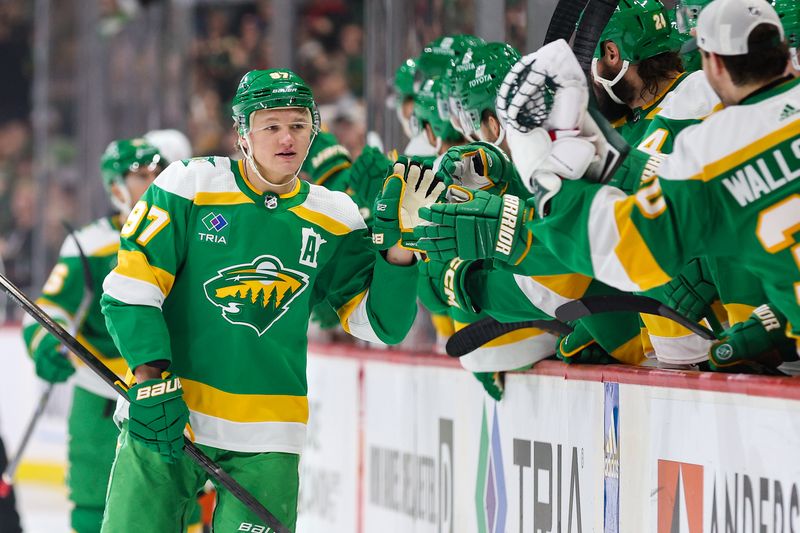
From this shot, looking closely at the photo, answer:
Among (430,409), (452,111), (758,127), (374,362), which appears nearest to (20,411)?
(374,362)

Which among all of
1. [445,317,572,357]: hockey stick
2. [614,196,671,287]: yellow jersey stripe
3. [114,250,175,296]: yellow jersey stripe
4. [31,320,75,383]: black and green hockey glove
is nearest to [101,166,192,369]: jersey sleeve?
[114,250,175,296]: yellow jersey stripe

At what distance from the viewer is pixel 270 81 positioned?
295 cm

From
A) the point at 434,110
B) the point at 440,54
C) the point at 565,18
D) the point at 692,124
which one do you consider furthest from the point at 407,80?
the point at 565,18

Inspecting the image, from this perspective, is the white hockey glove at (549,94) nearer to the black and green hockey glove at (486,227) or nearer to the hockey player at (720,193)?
the hockey player at (720,193)

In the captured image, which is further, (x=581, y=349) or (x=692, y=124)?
(x=581, y=349)

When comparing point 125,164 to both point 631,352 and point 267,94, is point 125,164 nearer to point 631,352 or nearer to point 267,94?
point 267,94

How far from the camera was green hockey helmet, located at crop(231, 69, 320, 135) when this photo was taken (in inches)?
115

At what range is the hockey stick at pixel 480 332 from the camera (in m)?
3.01

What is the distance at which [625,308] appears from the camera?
8.48 feet

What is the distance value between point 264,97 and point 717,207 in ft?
4.04

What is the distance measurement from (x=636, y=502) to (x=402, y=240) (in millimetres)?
775

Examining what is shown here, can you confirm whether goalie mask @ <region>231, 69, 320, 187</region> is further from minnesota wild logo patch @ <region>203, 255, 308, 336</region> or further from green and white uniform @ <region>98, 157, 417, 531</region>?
minnesota wild logo patch @ <region>203, 255, 308, 336</region>

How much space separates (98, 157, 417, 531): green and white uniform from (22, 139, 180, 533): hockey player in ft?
4.85

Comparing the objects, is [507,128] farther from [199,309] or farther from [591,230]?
[199,309]
